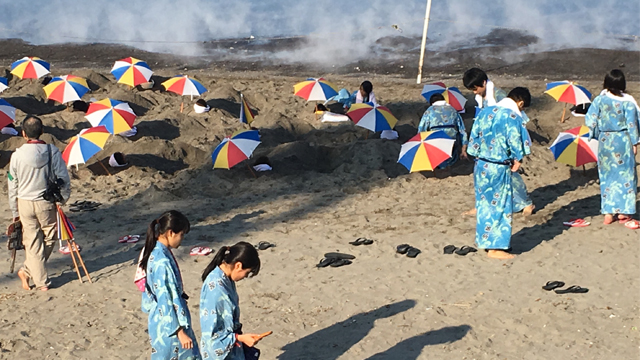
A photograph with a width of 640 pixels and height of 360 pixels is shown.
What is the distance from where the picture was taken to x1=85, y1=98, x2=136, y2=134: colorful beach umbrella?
1316 centimetres

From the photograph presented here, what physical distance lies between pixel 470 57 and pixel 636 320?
53.3 ft

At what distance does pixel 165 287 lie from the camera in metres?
5.01

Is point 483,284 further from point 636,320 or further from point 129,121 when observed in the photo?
point 129,121

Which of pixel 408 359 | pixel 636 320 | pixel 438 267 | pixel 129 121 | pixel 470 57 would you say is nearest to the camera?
pixel 408 359

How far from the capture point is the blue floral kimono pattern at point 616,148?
28.6 ft

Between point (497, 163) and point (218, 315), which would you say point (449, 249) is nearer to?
point (497, 163)

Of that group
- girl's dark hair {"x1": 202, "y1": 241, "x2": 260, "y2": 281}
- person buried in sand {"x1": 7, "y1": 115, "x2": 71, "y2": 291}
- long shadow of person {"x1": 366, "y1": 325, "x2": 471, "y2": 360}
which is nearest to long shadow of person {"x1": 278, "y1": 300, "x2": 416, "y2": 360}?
long shadow of person {"x1": 366, "y1": 325, "x2": 471, "y2": 360}

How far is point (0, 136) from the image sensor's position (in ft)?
46.6

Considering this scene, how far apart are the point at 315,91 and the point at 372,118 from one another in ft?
8.76

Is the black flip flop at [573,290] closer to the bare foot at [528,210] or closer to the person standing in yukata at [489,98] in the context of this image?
the person standing in yukata at [489,98]

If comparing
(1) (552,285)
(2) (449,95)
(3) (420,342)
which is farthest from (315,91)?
(3) (420,342)

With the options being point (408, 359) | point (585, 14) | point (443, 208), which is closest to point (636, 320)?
point (408, 359)

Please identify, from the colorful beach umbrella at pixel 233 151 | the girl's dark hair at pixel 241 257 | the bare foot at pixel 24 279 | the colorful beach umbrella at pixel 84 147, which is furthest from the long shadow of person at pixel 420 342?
the colorful beach umbrella at pixel 84 147

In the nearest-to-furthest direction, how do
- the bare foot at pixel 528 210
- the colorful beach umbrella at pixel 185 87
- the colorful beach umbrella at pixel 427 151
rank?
1. the bare foot at pixel 528 210
2. the colorful beach umbrella at pixel 427 151
3. the colorful beach umbrella at pixel 185 87
